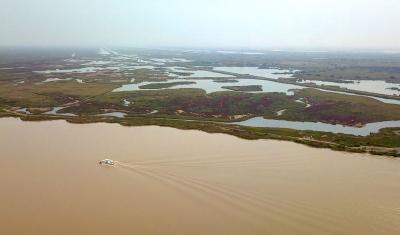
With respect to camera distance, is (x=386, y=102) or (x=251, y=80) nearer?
(x=386, y=102)

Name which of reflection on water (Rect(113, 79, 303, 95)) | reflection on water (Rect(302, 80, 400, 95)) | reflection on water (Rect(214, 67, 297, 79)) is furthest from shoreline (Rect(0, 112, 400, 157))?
reflection on water (Rect(214, 67, 297, 79))

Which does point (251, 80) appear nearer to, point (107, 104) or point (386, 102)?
point (386, 102)

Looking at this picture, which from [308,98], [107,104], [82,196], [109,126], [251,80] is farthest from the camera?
[251,80]

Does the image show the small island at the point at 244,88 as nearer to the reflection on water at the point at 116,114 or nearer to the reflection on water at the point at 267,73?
the reflection on water at the point at 267,73

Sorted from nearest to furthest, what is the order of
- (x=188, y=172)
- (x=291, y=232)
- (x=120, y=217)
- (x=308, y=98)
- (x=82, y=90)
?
1. (x=291, y=232)
2. (x=120, y=217)
3. (x=188, y=172)
4. (x=308, y=98)
5. (x=82, y=90)

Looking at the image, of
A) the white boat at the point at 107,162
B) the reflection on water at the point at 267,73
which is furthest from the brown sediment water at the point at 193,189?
the reflection on water at the point at 267,73

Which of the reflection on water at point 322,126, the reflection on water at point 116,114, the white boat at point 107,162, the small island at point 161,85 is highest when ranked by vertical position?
the small island at point 161,85

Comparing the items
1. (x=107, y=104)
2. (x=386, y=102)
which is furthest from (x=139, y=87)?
(x=386, y=102)

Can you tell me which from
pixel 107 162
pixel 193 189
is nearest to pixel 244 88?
pixel 107 162
